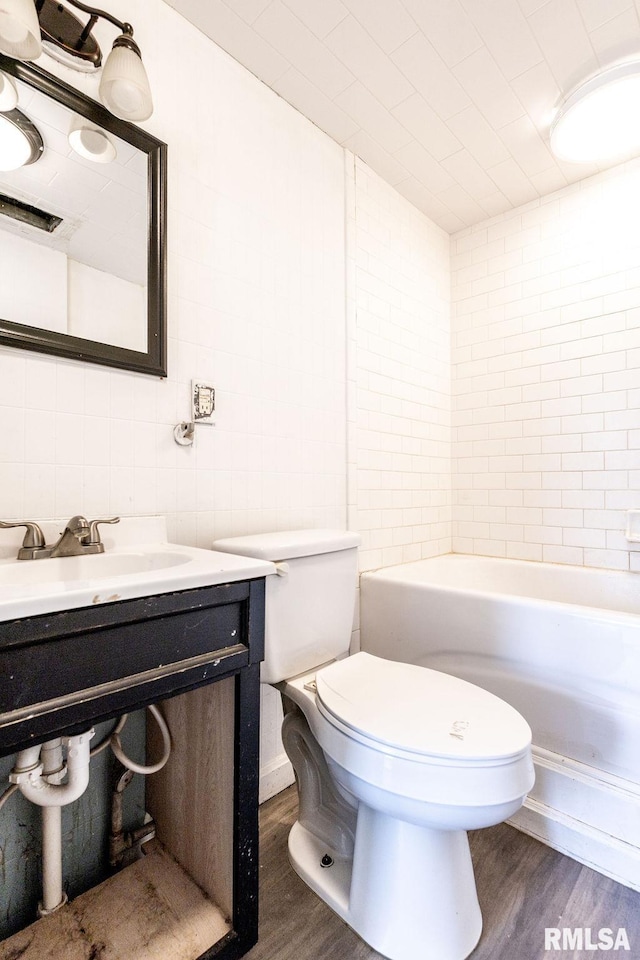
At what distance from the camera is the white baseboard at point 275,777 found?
1492 millimetres

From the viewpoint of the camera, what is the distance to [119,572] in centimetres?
107

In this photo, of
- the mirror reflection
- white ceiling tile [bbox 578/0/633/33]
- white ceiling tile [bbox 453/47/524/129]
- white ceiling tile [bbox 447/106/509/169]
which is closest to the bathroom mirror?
the mirror reflection

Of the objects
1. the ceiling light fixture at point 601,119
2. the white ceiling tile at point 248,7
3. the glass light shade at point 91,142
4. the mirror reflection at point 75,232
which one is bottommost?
the mirror reflection at point 75,232

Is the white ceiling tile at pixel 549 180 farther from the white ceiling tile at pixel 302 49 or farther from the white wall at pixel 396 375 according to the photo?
the white ceiling tile at pixel 302 49

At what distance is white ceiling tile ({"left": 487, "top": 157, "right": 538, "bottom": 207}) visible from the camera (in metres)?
2.06

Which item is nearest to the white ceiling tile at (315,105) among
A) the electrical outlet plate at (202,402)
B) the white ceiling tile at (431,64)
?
the white ceiling tile at (431,64)

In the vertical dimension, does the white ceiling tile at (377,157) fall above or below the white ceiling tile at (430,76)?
above

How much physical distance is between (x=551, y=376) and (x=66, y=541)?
218 centimetres

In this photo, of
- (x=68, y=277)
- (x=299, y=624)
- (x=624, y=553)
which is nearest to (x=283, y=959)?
(x=299, y=624)

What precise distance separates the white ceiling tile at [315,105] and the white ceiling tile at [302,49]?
0.03 meters

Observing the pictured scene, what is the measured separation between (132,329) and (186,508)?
51 cm


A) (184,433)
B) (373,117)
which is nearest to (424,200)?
(373,117)

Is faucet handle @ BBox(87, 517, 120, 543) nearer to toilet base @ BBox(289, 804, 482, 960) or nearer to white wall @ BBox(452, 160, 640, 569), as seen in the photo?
toilet base @ BBox(289, 804, 482, 960)

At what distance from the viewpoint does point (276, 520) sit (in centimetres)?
159
